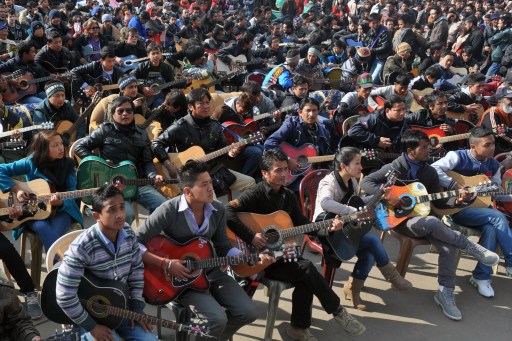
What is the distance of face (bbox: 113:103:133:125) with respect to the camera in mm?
5180

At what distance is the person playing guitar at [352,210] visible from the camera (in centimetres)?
443

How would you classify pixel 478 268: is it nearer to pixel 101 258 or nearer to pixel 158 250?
pixel 158 250

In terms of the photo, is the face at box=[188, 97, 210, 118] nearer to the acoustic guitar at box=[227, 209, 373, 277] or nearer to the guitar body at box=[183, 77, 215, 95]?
the acoustic guitar at box=[227, 209, 373, 277]

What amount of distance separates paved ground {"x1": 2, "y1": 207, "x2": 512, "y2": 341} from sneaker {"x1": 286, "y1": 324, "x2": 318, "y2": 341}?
0.23 ft

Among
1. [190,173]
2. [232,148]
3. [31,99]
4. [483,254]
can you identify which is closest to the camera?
[190,173]

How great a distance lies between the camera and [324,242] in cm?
439

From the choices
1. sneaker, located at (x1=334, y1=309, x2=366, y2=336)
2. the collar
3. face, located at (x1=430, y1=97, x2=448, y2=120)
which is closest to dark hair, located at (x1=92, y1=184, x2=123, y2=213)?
the collar

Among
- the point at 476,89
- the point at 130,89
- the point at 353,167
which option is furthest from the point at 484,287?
the point at 130,89

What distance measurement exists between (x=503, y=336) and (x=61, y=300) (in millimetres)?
3139

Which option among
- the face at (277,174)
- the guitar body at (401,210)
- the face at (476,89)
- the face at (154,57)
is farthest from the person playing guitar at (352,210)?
the face at (154,57)

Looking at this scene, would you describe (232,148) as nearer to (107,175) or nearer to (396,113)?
(107,175)

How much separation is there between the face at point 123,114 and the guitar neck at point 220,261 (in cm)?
198

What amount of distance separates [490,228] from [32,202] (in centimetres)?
368

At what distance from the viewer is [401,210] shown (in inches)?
189
